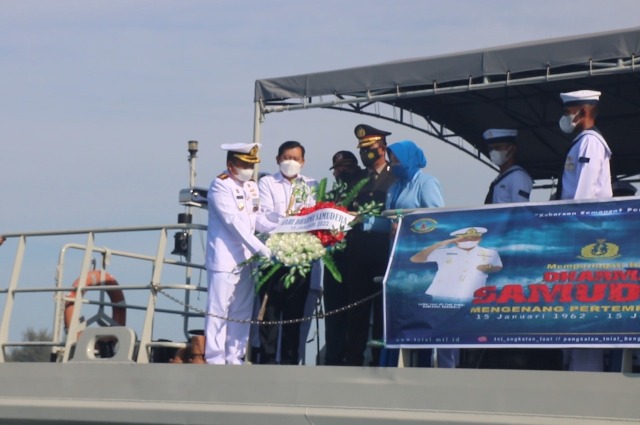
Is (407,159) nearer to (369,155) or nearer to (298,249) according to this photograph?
(369,155)

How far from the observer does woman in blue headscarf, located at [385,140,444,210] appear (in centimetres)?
796

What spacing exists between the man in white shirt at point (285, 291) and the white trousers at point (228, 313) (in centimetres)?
13

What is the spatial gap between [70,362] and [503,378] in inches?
137

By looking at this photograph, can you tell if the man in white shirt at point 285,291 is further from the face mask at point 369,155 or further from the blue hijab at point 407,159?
the blue hijab at point 407,159

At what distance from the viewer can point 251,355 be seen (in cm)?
873

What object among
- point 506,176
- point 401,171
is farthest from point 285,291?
point 506,176

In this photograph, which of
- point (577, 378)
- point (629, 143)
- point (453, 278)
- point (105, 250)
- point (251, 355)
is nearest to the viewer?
point (577, 378)

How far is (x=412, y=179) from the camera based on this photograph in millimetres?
8055

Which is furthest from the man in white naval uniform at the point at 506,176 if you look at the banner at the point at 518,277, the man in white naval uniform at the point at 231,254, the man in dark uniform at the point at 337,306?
the man in white naval uniform at the point at 231,254

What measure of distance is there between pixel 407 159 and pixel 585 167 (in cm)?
140

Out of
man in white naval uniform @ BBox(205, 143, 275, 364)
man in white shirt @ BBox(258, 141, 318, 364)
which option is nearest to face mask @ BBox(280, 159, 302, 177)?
man in white shirt @ BBox(258, 141, 318, 364)

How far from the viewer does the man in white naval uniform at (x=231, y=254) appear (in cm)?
838

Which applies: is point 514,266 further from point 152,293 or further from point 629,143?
point 629,143

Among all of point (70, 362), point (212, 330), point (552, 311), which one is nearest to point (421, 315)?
point (552, 311)
